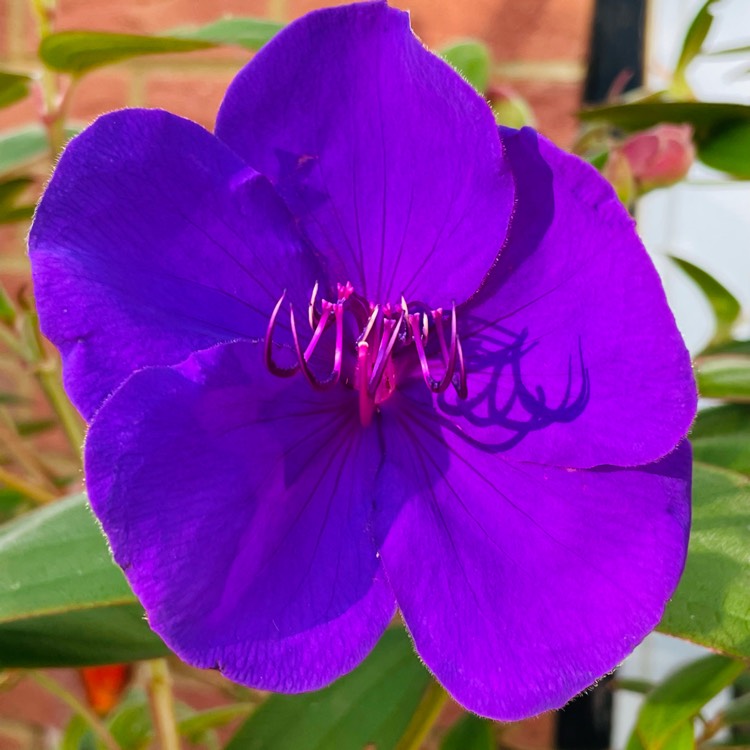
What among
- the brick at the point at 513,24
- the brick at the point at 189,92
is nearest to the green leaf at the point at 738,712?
Answer: the brick at the point at 513,24

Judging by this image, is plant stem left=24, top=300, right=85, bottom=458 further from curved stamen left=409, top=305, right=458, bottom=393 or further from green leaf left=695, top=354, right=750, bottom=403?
green leaf left=695, top=354, right=750, bottom=403

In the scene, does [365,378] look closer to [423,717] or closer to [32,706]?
[423,717]

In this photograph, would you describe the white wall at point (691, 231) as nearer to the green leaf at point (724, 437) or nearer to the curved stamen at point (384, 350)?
the green leaf at point (724, 437)

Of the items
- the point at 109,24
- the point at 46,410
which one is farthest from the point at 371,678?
the point at 109,24

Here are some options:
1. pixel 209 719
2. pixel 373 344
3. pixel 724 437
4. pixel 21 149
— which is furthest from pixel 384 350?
pixel 209 719

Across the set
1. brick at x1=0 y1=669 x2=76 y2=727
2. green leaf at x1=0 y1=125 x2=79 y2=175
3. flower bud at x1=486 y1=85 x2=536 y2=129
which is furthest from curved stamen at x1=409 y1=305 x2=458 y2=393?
brick at x1=0 y1=669 x2=76 y2=727

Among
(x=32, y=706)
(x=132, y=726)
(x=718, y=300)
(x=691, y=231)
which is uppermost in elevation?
(x=718, y=300)

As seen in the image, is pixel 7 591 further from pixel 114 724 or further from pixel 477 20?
pixel 477 20
